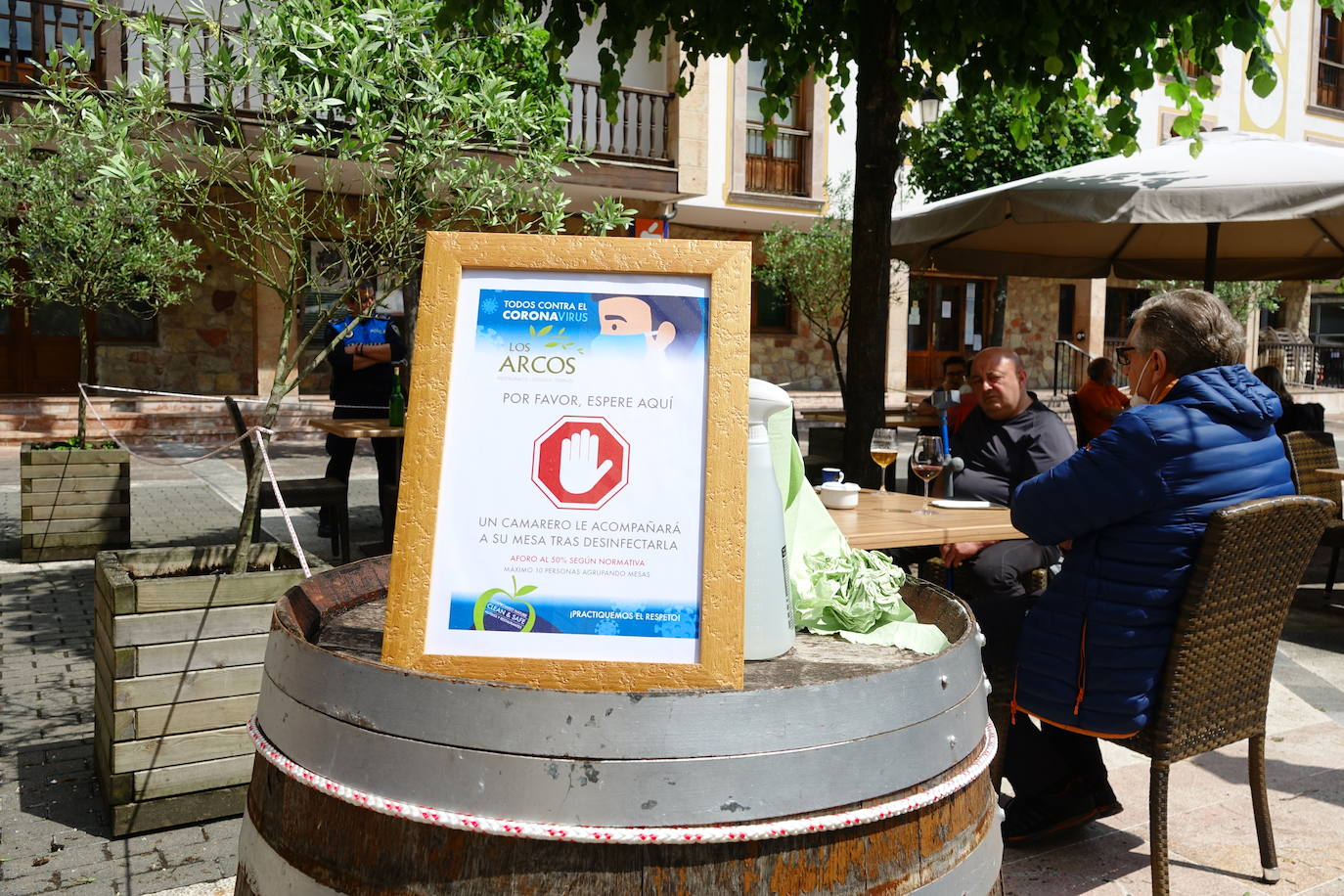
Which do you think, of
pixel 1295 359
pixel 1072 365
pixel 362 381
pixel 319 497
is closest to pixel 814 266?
pixel 362 381

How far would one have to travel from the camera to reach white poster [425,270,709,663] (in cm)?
117

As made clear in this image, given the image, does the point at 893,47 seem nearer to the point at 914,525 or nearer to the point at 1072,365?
the point at 914,525

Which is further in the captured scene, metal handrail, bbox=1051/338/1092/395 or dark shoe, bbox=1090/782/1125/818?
metal handrail, bbox=1051/338/1092/395

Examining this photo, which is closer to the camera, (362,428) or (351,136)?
(351,136)

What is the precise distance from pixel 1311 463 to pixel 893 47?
2994 mm

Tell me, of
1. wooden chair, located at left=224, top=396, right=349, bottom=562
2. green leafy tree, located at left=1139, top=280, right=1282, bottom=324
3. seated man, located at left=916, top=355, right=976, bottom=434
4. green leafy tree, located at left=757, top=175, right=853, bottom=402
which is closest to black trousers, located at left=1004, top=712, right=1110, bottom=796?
seated man, located at left=916, top=355, right=976, bottom=434

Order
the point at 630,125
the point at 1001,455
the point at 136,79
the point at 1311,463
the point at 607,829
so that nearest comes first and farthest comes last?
the point at 607,829 < the point at 1001,455 < the point at 1311,463 < the point at 136,79 < the point at 630,125

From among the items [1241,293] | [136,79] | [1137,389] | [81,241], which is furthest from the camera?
[1241,293]

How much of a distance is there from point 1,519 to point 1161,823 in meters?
7.59

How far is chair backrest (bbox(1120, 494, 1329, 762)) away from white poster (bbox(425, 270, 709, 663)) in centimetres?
163

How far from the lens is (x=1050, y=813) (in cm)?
292

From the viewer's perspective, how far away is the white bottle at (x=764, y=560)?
4.28ft

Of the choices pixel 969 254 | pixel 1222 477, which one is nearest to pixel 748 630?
pixel 1222 477

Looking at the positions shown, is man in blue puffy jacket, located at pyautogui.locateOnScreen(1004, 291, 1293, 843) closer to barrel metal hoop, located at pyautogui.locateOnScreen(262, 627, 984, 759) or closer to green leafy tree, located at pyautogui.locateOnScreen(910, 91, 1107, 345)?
barrel metal hoop, located at pyautogui.locateOnScreen(262, 627, 984, 759)
